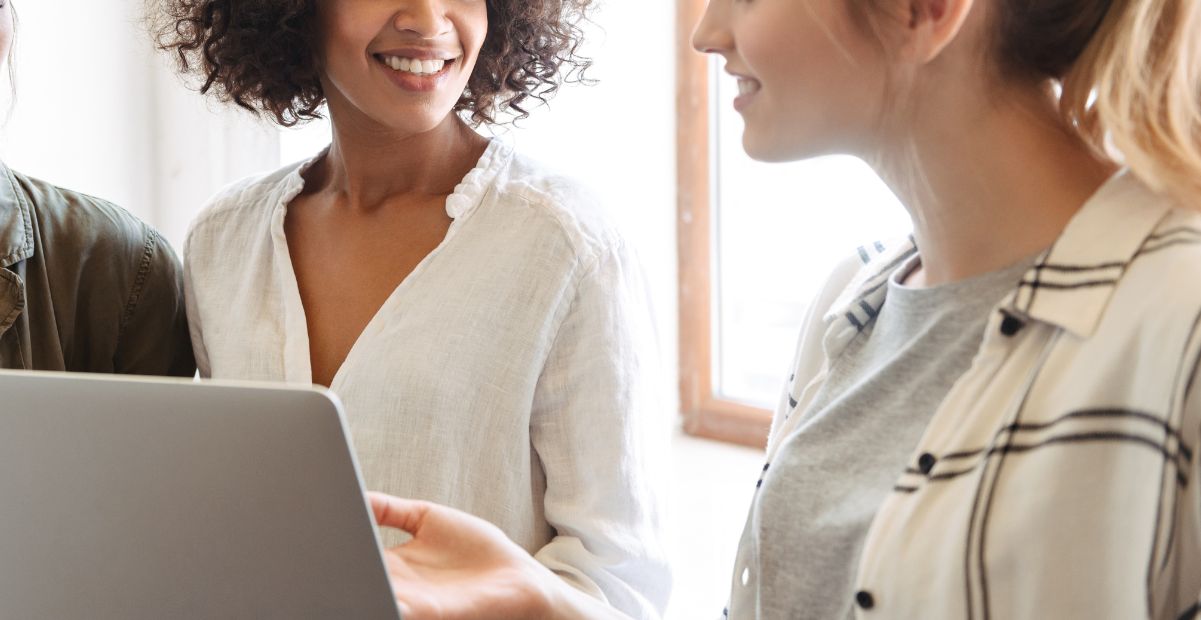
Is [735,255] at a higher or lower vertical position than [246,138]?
lower

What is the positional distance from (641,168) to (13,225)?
180 cm

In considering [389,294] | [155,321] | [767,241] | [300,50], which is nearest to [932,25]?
[389,294]

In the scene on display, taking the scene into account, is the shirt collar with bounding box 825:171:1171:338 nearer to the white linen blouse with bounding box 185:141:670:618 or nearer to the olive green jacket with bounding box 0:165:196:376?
the white linen blouse with bounding box 185:141:670:618

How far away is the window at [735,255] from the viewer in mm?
2863

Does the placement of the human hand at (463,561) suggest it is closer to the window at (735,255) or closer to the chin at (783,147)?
the chin at (783,147)

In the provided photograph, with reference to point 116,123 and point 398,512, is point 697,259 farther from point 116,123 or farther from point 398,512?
point 398,512

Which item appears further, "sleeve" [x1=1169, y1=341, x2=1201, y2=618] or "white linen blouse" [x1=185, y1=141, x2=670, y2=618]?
"white linen blouse" [x1=185, y1=141, x2=670, y2=618]

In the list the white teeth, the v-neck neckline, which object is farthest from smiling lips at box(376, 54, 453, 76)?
the v-neck neckline

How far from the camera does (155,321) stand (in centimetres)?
145

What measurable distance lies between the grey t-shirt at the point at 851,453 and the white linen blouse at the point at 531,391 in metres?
0.25

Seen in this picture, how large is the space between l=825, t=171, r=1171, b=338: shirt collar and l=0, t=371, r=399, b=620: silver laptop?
0.45 meters

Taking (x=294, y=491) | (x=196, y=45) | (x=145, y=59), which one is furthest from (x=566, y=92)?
(x=294, y=491)

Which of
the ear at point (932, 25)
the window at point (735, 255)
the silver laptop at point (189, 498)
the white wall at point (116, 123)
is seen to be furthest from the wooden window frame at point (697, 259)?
the silver laptop at point (189, 498)

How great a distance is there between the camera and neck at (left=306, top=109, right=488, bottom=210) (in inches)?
52.7
